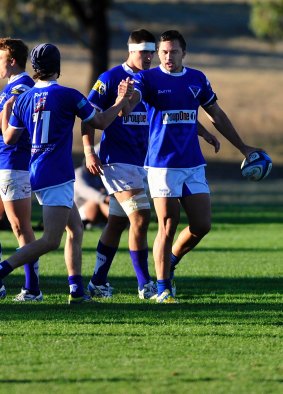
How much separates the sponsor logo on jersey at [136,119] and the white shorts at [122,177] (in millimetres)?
382

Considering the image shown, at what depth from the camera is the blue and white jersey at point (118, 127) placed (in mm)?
10570

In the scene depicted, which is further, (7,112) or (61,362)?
(7,112)

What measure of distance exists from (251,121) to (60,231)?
36.3 m

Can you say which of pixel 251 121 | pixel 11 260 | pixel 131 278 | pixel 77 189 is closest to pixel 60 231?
pixel 11 260

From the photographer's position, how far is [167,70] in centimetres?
1027

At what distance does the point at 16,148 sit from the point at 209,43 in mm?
65153

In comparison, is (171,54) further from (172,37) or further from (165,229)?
(165,229)

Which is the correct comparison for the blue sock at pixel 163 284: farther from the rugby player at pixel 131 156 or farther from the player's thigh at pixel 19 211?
the player's thigh at pixel 19 211

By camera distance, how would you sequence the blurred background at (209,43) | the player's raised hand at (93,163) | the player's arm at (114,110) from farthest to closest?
the blurred background at (209,43) → the player's raised hand at (93,163) → the player's arm at (114,110)

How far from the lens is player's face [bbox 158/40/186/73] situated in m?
10.2

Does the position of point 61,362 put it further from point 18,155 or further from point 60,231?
point 18,155

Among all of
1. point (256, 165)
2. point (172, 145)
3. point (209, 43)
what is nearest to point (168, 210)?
point (172, 145)

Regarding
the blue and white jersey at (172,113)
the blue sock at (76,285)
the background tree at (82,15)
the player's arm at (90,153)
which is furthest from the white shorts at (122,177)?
the background tree at (82,15)

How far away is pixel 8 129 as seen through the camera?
976cm
